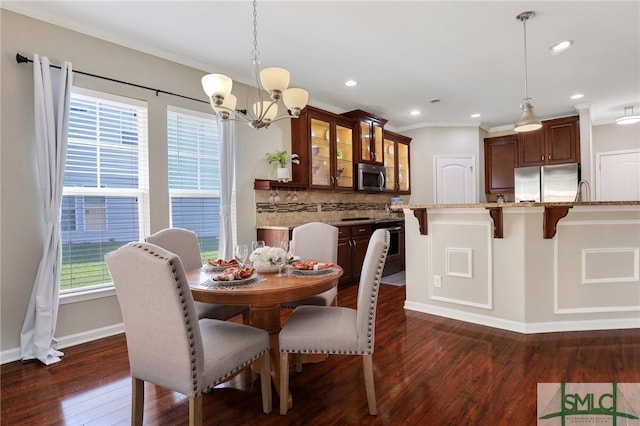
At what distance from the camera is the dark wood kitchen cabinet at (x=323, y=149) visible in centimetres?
468

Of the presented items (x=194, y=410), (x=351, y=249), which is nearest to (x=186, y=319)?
(x=194, y=410)

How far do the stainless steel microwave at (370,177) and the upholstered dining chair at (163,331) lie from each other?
407cm

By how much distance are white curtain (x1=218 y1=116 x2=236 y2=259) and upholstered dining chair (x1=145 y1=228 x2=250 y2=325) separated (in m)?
1.03

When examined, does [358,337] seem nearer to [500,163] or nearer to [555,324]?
[555,324]

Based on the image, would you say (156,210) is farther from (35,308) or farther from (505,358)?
(505,358)

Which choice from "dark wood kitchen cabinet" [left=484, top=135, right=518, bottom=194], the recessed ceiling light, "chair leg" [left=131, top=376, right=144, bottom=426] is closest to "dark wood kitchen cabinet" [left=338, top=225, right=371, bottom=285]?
the recessed ceiling light

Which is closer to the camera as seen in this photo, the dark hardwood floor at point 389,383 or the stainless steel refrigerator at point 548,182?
the dark hardwood floor at point 389,383

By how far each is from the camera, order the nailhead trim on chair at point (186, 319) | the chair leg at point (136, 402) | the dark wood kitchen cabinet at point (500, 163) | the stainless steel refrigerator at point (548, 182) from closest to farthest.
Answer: the nailhead trim on chair at point (186, 319)
the chair leg at point (136, 402)
the stainless steel refrigerator at point (548, 182)
the dark wood kitchen cabinet at point (500, 163)

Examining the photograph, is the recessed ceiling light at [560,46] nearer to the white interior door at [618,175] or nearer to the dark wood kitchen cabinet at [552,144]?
the dark wood kitchen cabinet at [552,144]

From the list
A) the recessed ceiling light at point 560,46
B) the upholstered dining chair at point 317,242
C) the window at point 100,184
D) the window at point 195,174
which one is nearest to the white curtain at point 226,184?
the window at point 195,174

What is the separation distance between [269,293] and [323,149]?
3564 mm

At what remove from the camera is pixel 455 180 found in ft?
21.5

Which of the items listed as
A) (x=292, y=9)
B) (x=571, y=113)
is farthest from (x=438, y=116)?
(x=292, y=9)

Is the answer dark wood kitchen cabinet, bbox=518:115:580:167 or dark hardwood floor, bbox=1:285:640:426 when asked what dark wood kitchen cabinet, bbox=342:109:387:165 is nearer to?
dark wood kitchen cabinet, bbox=518:115:580:167
